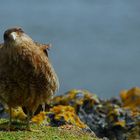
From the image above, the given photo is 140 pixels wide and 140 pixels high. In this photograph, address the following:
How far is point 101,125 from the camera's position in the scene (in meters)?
29.5

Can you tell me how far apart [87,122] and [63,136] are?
19.4 feet

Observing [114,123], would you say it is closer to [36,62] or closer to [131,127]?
[131,127]

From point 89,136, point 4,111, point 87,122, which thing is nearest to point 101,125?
point 87,122

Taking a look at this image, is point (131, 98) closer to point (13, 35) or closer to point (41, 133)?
point (41, 133)

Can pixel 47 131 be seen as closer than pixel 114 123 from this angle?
Yes

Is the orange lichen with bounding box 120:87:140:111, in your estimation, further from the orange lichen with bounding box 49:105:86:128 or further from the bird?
the bird

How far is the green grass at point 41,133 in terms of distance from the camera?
22.4 meters

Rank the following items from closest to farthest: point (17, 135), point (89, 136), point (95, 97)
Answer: point (17, 135), point (89, 136), point (95, 97)

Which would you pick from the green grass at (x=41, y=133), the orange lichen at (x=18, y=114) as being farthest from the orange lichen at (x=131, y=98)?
the green grass at (x=41, y=133)

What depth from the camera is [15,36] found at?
22.7 meters

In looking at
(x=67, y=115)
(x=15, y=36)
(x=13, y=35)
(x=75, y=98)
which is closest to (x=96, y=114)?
(x=75, y=98)

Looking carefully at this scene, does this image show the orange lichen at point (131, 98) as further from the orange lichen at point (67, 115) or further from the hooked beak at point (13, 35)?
the hooked beak at point (13, 35)

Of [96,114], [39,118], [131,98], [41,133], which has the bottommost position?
[41,133]

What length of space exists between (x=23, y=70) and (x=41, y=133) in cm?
160
